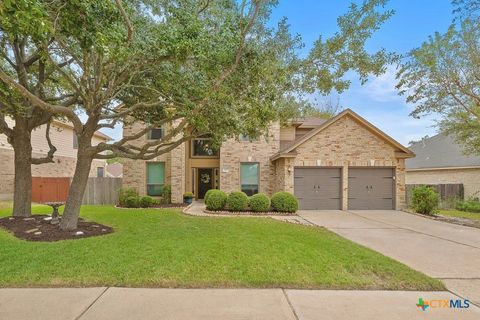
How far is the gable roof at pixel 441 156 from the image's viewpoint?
21547mm

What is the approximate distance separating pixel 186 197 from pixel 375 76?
12.9m

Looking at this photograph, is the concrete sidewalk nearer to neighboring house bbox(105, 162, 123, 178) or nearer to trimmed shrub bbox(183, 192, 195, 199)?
trimmed shrub bbox(183, 192, 195, 199)

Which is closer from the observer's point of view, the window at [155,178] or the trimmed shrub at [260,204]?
the trimmed shrub at [260,204]

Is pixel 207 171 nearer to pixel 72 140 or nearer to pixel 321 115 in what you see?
pixel 72 140

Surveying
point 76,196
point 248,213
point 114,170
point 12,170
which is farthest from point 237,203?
point 114,170

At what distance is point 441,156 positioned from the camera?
23938 millimetres

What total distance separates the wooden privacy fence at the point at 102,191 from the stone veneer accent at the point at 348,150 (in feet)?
38.7

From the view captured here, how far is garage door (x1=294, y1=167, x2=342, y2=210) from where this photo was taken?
51.2 ft

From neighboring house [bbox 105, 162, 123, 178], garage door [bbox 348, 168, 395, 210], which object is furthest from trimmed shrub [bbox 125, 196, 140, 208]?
neighboring house [bbox 105, 162, 123, 178]

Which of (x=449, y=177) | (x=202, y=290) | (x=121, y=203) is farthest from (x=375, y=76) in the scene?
(x=449, y=177)

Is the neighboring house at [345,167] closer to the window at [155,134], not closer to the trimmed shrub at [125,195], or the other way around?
the window at [155,134]

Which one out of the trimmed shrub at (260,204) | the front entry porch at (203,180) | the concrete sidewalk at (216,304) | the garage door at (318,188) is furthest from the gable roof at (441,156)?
the concrete sidewalk at (216,304)

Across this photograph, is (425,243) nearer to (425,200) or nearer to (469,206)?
(425,200)

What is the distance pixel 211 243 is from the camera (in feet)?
23.1
